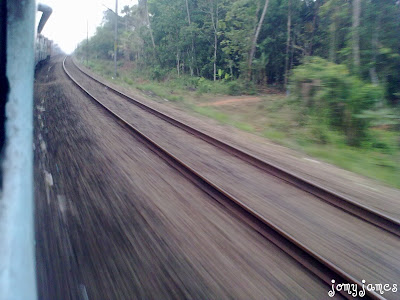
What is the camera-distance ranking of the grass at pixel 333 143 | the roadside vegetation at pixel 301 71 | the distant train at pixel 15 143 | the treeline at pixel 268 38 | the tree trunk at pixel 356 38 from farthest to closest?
the treeline at pixel 268 38
the tree trunk at pixel 356 38
the roadside vegetation at pixel 301 71
the grass at pixel 333 143
the distant train at pixel 15 143

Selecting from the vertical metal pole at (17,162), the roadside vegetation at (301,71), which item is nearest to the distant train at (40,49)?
the roadside vegetation at (301,71)

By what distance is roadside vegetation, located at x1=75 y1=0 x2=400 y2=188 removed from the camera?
8.95m

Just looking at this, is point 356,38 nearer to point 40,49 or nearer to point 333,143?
point 333,143

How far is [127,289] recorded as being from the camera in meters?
2.65

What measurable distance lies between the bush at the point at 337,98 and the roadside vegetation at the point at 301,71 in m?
0.03

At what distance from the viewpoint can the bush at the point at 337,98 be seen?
8.98 meters

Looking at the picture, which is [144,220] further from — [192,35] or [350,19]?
[192,35]

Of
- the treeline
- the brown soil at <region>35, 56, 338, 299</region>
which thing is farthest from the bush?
the brown soil at <region>35, 56, 338, 299</region>

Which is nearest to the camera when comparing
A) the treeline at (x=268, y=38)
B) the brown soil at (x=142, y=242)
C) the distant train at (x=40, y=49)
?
the brown soil at (x=142, y=242)

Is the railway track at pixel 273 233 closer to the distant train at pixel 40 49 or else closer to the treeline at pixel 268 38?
the treeline at pixel 268 38

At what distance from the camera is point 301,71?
35.3 feet

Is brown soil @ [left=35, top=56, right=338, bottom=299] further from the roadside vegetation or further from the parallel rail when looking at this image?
the roadside vegetation

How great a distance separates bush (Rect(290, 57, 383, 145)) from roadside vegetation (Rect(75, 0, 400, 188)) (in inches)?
1.2

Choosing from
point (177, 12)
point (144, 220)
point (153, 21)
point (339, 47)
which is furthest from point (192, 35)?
point (144, 220)
